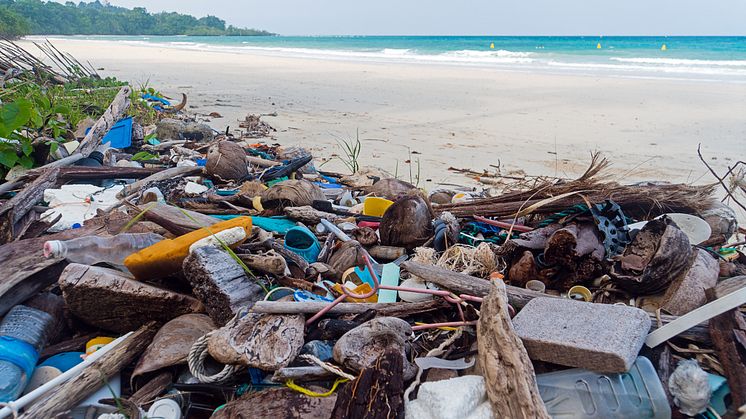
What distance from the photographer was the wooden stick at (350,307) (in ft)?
Answer: 7.29

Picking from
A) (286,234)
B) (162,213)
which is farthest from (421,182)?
(162,213)

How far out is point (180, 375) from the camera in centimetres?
217

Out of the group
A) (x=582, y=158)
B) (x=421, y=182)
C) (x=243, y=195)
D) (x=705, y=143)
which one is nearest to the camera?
(x=243, y=195)

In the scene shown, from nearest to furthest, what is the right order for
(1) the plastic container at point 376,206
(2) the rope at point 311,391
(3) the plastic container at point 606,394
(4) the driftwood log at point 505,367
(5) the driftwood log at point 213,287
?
1. (4) the driftwood log at point 505,367
2. (3) the plastic container at point 606,394
3. (2) the rope at point 311,391
4. (5) the driftwood log at point 213,287
5. (1) the plastic container at point 376,206

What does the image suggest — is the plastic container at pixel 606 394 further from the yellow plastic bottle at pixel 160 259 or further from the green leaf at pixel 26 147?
the green leaf at pixel 26 147

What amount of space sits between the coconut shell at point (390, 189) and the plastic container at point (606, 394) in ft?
8.98

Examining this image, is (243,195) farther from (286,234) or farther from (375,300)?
(375,300)

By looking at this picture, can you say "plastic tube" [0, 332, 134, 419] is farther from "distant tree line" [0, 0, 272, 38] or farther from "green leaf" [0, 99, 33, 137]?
"distant tree line" [0, 0, 272, 38]

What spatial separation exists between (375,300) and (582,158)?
5.54 metres

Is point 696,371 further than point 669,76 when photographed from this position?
No

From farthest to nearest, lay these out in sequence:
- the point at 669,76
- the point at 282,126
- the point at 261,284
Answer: the point at 669,76 → the point at 282,126 → the point at 261,284

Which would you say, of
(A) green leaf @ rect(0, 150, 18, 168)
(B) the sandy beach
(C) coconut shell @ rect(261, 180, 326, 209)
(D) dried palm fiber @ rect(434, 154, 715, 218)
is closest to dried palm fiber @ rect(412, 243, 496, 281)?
(D) dried palm fiber @ rect(434, 154, 715, 218)

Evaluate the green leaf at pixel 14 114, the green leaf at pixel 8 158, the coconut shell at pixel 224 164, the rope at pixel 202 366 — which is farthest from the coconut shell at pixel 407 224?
the green leaf at pixel 8 158

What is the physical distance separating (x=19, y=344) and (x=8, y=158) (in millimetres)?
2558
